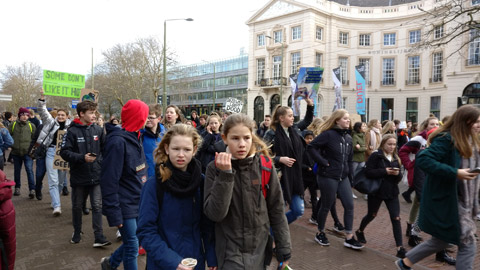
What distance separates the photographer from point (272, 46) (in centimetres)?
3669

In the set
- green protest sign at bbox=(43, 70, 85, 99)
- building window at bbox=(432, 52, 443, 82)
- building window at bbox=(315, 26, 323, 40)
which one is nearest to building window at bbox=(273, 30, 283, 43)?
building window at bbox=(315, 26, 323, 40)

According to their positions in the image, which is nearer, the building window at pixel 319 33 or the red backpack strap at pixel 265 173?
the red backpack strap at pixel 265 173

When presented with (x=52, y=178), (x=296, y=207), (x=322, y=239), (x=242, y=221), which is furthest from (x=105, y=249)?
(x=242, y=221)

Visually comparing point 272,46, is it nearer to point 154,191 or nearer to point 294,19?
point 294,19

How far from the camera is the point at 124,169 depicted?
3348 mm

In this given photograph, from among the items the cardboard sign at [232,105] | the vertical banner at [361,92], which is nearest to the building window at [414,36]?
the vertical banner at [361,92]

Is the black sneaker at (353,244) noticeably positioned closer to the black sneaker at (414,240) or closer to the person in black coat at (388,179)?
the person in black coat at (388,179)

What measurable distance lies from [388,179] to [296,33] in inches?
1315

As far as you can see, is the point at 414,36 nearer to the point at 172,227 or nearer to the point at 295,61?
the point at 295,61

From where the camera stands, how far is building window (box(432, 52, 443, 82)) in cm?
3203

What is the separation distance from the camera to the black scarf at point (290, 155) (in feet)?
13.9

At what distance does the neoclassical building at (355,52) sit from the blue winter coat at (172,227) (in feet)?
107

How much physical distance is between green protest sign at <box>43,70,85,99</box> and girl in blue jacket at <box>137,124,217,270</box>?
1460cm

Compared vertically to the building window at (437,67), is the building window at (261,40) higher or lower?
higher
